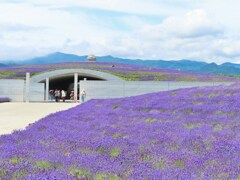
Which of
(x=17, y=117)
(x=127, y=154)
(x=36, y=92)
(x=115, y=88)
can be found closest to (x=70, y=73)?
(x=36, y=92)

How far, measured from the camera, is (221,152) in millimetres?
8016

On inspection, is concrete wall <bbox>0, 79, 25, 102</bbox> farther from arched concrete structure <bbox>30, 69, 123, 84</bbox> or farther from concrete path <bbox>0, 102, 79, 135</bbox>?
concrete path <bbox>0, 102, 79, 135</bbox>

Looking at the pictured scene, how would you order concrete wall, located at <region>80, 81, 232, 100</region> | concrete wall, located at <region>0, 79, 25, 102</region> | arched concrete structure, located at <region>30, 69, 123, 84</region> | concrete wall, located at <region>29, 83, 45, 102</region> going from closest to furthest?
concrete wall, located at <region>0, 79, 25, 102</region> → concrete wall, located at <region>29, 83, 45, 102</region> → concrete wall, located at <region>80, 81, 232, 100</region> → arched concrete structure, located at <region>30, 69, 123, 84</region>

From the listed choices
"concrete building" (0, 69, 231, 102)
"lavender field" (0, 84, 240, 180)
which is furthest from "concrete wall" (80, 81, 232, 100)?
"lavender field" (0, 84, 240, 180)

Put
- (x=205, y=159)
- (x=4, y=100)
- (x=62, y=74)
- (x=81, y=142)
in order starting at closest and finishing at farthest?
(x=205, y=159), (x=81, y=142), (x=4, y=100), (x=62, y=74)

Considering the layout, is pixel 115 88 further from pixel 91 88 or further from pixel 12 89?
pixel 12 89

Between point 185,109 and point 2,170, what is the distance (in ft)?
44.5

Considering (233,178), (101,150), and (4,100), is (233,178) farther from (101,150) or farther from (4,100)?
(4,100)

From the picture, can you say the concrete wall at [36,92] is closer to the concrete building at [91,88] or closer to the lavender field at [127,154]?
the concrete building at [91,88]

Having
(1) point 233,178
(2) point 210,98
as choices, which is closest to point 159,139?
(1) point 233,178

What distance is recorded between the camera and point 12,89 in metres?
47.5

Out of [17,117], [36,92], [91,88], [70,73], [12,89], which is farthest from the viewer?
[70,73]

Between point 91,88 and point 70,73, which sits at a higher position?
point 70,73

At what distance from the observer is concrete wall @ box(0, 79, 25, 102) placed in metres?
47.3
